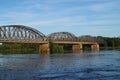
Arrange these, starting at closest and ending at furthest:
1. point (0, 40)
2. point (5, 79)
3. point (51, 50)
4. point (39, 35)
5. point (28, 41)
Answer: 1. point (5, 79)
2. point (0, 40)
3. point (28, 41)
4. point (51, 50)
5. point (39, 35)

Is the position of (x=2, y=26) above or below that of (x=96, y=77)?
above

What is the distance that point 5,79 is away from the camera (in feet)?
121

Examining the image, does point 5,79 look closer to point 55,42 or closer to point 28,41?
point 28,41

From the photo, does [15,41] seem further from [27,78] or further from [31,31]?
[27,78]

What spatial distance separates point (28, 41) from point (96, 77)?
116010 mm

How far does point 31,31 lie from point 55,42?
14.3m

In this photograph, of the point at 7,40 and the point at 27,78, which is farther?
the point at 7,40

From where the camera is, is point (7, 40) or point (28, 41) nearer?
point (7, 40)

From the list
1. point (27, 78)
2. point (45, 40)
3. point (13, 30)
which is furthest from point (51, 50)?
point (27, 78)

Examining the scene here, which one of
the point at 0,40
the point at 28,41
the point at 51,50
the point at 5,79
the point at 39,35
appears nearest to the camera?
the point at 5,79

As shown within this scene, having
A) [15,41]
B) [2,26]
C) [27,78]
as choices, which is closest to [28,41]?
[15,41]

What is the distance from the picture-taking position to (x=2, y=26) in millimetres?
162750

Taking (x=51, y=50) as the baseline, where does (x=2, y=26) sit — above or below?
above

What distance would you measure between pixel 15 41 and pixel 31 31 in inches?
1207
